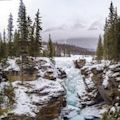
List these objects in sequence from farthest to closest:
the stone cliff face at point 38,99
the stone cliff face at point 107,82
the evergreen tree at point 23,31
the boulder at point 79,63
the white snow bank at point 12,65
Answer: the boulder at point 79,63 → the evergreen tree at point 23,31 → the white snow bank at point 12,65 → the stone cliff face at point 107,82 → the stone cliff face at point 38,99

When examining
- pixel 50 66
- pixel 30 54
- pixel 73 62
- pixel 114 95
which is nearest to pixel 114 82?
pixel 114 95

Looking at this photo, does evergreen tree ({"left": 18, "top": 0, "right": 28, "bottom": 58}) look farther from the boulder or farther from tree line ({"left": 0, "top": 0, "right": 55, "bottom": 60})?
the boulder

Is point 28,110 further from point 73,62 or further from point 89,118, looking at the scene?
point 73,62

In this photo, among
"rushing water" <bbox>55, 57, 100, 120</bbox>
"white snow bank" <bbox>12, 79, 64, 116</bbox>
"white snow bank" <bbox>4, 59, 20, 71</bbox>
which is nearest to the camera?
"white snow bank" <bbox>12, 79, 64, 116</bbox>

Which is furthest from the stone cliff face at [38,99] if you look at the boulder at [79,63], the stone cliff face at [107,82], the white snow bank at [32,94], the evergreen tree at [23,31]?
the boulder at [79,63]

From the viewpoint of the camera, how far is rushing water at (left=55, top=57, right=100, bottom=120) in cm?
8244

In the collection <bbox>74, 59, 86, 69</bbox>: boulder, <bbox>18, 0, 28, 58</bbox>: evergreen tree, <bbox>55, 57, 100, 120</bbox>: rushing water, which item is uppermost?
<bbox>18, 0, 28, 58</bbox>: evergreen tree

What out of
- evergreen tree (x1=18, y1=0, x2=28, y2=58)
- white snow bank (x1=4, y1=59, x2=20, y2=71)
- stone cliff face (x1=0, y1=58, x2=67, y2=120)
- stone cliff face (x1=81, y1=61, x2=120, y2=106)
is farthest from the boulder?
white snow bank (x1=4, y1=59, x2=20, y2=71)

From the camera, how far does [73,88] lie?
99000 millimetres

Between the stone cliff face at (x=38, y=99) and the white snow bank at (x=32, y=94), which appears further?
the white snow bank at (x=32, y=94)

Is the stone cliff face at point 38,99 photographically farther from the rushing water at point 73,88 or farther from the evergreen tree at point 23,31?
the evergreen tree at point 23,31

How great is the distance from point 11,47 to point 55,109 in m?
25.4

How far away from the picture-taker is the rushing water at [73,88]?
82.4 metres

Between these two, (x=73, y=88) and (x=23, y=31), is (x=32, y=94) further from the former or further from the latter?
(x=73, y=88)
